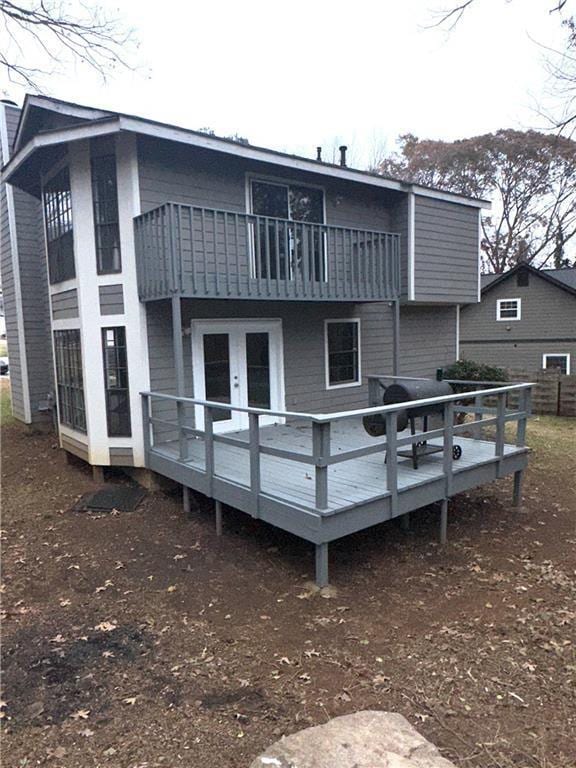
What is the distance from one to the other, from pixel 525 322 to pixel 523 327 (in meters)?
0.23

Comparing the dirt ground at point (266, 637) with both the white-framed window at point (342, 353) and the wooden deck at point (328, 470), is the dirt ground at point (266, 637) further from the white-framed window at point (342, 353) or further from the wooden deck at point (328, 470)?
the white-framed window at point (342, 353)

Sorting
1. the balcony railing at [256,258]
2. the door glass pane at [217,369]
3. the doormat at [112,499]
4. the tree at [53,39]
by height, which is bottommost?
the doormat at [112,499]

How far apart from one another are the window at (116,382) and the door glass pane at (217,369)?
4.29 ft

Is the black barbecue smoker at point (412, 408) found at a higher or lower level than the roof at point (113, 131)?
lower

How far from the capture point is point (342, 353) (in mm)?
10352

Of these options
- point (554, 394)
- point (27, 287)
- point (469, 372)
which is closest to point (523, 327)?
point (554, 394)

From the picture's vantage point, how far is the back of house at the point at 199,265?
735 cm

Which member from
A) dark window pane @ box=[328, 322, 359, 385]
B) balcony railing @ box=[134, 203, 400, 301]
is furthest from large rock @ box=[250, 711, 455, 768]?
dark window pane @ box=[328, 322, 359, 385]

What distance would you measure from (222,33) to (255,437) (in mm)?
8207

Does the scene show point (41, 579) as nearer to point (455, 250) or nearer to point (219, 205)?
point (219, 205)

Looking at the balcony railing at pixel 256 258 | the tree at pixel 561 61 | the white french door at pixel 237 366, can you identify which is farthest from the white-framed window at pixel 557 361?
the white french door at pixel 237 366

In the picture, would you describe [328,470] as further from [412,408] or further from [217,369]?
[217,369]

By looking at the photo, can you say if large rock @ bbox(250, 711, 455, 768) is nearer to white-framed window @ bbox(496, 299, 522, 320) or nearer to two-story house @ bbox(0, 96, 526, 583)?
two-story house @ bbox(0, 96, 526, 583)

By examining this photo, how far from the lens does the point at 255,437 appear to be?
17.3 feet
